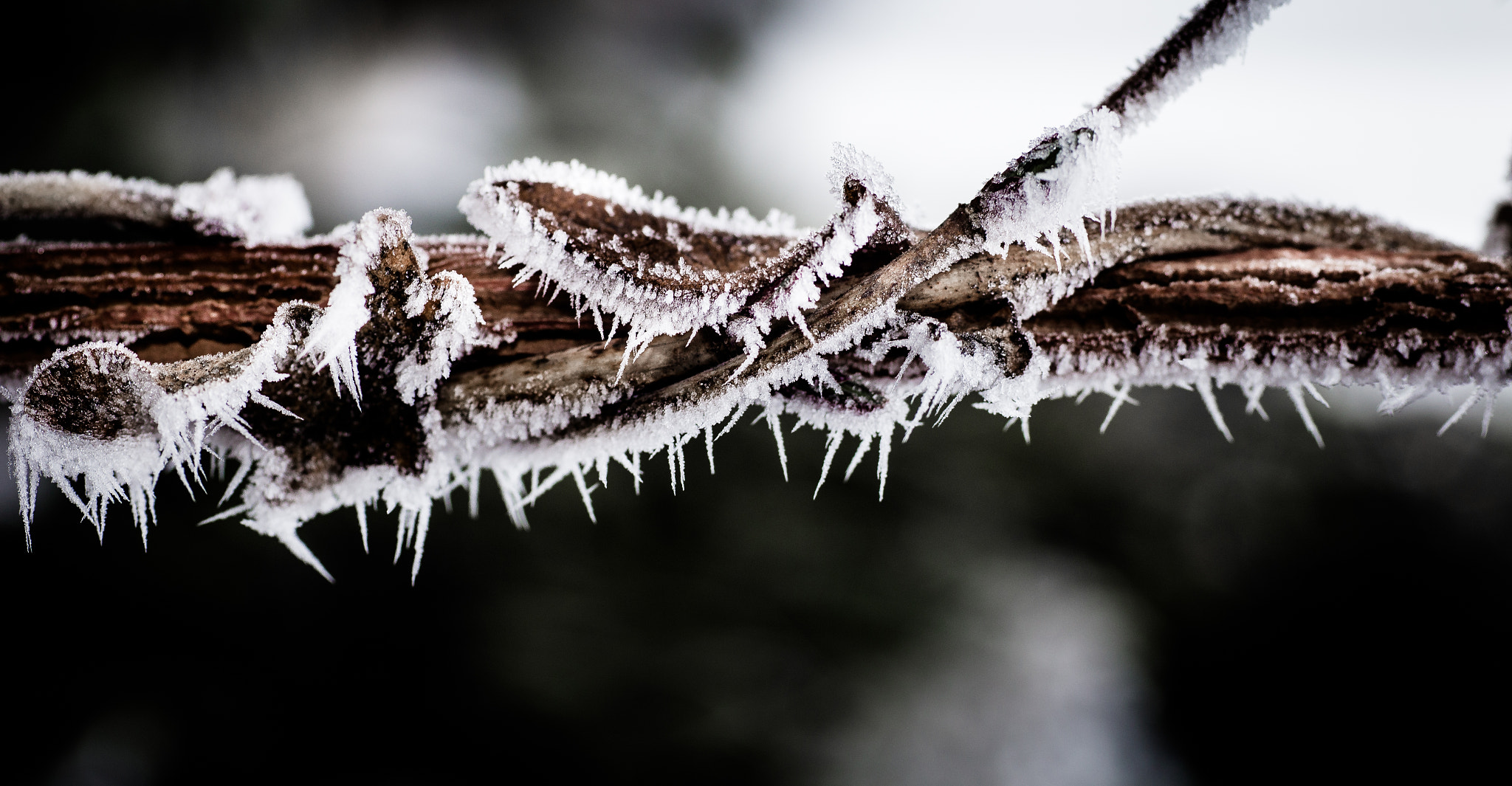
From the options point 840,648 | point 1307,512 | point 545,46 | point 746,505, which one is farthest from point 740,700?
point 545,46

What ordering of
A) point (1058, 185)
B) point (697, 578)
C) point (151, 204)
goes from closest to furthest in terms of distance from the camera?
1. point (1058, 185)
2. point (151, 204)
3. point (697, 578)

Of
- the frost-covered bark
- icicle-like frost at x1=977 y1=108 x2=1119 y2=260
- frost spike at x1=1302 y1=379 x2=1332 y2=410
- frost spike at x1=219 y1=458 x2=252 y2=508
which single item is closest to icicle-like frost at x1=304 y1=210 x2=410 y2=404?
the frost-covered bark

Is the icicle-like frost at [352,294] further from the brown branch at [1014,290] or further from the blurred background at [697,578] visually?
the blurred background at [697,578]

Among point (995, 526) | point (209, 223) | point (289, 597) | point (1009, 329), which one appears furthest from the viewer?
point (995, 526)

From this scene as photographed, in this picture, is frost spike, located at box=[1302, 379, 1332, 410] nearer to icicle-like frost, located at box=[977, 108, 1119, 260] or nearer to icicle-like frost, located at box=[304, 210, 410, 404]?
Result: icicle-like frost, located at box=[977, 108, 1119, 260]

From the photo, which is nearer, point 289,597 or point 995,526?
point 289,597

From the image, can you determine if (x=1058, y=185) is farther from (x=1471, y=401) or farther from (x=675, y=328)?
(x=1471, y=401)

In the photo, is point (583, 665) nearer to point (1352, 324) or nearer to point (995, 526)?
point (995, 526)

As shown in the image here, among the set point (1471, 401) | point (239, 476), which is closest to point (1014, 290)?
point (1471, 401)
